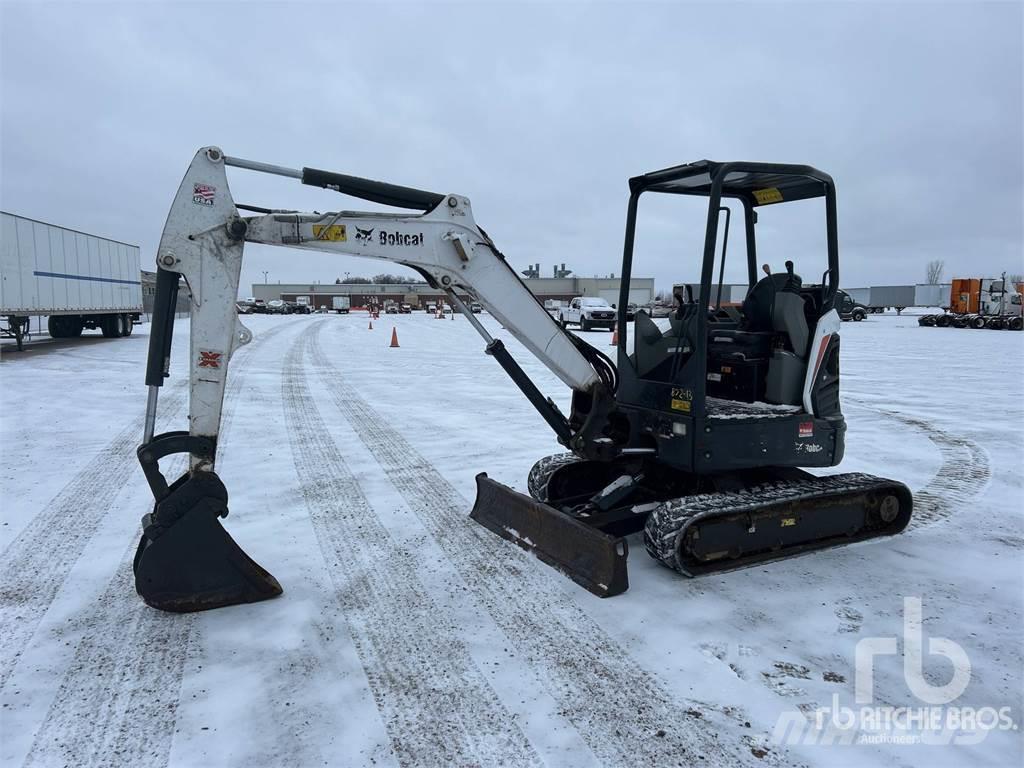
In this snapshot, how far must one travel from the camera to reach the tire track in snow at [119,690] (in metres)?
2.78

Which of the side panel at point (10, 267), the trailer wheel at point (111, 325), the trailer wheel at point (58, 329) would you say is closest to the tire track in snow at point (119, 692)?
the side panel at point (10, 267)

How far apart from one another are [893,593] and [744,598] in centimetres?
98

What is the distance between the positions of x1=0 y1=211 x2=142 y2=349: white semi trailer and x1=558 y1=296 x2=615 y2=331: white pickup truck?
1768 cm

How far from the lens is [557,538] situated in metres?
4.66

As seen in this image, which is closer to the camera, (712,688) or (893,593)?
(712,688)

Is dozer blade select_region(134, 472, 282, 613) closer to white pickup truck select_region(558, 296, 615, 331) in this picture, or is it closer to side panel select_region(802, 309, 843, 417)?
side panel select_region(802, 309, 843, 417)

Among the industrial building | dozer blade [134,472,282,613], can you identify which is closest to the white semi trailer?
dozer blade [134,472,282,613]

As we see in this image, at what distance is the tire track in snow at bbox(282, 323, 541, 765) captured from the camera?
283 cm

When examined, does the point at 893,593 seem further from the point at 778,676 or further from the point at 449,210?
the point at 449,210

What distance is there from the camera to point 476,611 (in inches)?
158

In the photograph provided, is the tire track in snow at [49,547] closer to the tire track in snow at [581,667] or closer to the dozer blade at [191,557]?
the dozer blade at [191,557]

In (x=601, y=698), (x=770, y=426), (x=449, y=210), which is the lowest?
(x=601, y=698)

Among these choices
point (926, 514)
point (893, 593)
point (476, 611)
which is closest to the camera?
point (476, 611)

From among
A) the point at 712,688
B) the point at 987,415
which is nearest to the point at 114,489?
the point at 712,688
